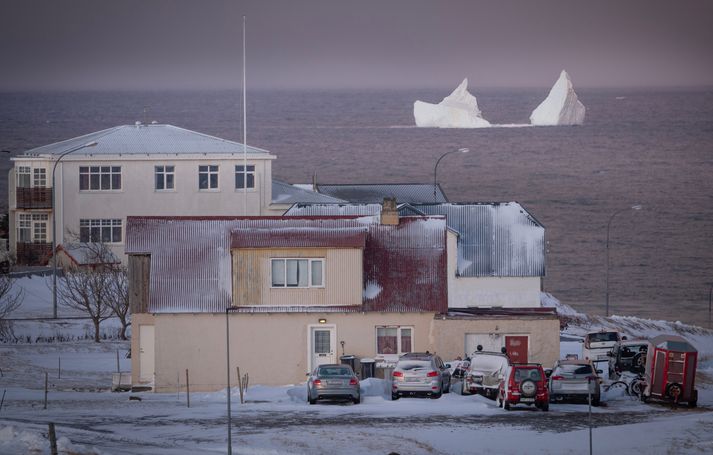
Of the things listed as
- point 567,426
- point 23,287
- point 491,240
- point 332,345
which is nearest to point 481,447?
point 567,426

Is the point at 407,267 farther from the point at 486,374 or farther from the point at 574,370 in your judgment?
the point at 574,370

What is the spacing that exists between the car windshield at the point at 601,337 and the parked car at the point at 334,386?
13.9 meters

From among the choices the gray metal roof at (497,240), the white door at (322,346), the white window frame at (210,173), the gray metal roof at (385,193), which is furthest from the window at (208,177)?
the white door at (322,346)

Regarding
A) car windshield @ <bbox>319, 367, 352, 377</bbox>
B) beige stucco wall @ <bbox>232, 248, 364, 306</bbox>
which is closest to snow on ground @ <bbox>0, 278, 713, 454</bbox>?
car windshield @ <bbox>319, 367, 352, 377</bbox>

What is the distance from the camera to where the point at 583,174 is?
590 feet

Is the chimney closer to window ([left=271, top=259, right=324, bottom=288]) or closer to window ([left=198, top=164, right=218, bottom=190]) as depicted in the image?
window ([left=271, top=259, right=324, bottom=288])

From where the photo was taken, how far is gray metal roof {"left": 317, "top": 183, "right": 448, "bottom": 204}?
7344cm

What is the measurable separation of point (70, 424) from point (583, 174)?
151908mm

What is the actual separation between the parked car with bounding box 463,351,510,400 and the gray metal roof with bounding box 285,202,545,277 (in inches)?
716

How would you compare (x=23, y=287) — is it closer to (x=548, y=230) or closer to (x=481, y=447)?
(x=481, y=447)

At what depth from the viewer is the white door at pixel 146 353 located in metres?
42.4

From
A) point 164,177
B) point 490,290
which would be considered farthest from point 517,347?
point 164,177

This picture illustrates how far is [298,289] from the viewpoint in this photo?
4278cm

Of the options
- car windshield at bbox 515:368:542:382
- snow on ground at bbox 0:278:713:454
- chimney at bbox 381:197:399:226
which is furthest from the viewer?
chimney at bbox 381:197:399:226
